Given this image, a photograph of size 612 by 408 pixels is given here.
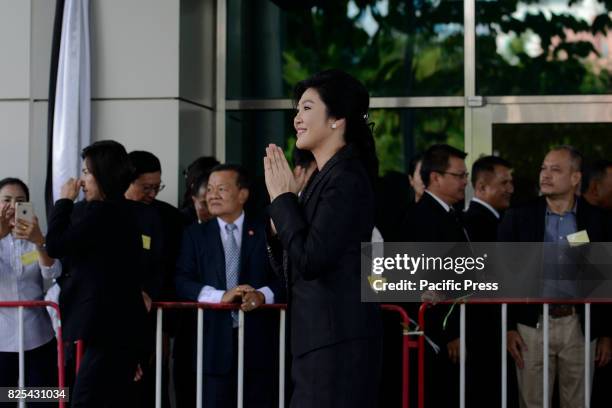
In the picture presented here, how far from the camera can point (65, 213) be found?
236 inches

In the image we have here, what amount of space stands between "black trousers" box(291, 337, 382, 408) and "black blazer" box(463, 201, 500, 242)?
11.6 ft

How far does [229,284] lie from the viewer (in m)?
6.64

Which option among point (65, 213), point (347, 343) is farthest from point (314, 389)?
point (65, 213)

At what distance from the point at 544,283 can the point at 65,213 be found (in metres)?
2.78

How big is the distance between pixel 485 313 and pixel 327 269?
316cm

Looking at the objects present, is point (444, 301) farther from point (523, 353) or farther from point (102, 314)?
point (102, 314)

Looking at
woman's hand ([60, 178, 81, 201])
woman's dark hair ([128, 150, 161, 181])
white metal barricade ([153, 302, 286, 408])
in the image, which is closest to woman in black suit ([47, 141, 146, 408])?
woman's hand ([60, 178, 81, 201])

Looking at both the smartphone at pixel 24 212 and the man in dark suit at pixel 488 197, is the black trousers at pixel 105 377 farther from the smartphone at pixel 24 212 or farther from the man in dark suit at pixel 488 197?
the man in dark suit at pixel 488 197

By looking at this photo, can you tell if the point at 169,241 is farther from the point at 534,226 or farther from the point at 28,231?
the point at 534,226

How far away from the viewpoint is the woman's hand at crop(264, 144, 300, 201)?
4125 mm

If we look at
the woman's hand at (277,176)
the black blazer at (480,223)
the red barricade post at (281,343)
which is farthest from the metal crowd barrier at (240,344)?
the woman's hand at (277,176)

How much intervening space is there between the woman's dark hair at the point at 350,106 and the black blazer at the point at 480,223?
3378 millimetres

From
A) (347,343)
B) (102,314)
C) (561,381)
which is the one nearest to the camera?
(347,343)

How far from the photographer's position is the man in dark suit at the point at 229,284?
6473 mm
